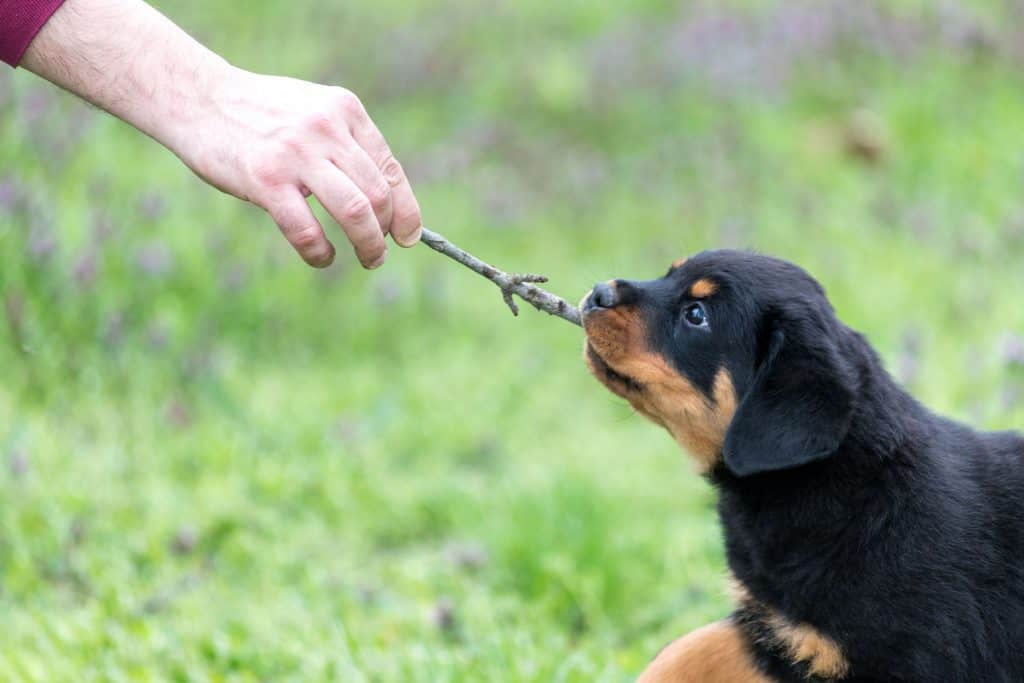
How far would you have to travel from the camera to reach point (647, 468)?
5.35 metres

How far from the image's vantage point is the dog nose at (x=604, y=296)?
3.08 m

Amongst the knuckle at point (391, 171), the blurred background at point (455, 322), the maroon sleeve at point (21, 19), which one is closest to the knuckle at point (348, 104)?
the knuckle at point (391, 171)

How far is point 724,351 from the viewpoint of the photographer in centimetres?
303

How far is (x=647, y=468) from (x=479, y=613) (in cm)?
168

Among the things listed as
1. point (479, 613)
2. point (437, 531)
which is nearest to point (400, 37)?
point (437, 531)

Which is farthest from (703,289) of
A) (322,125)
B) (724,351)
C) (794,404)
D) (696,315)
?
(322,125)

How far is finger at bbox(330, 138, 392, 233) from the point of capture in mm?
2477

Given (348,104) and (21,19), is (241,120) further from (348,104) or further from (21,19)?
(21,19)

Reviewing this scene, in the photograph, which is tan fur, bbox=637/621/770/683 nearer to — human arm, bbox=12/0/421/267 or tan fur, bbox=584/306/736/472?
tan fur, bbox=584/306/736/472

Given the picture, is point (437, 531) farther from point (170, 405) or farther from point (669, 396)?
point (669, 396)

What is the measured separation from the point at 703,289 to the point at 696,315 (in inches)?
2.6

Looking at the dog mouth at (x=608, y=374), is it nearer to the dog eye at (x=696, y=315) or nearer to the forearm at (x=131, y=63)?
the dog eye at (x=696, y=315)

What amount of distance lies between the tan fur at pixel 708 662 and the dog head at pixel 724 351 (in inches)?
15.3

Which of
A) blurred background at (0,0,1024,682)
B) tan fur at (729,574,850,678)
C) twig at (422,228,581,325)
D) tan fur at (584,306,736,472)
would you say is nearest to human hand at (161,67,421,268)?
twig at (422,228,581,325)
